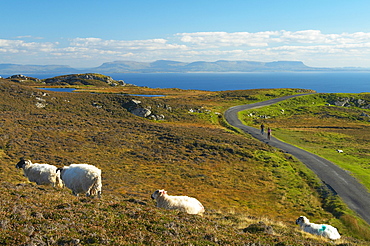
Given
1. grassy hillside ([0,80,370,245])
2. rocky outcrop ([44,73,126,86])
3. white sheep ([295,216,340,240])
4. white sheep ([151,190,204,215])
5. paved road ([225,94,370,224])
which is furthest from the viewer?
rocky outcrop ([44,73,126,86])

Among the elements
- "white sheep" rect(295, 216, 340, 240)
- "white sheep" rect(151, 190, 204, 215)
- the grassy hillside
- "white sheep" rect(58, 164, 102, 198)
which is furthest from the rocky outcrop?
"white sheep" rect(295, 216, 340, 240)

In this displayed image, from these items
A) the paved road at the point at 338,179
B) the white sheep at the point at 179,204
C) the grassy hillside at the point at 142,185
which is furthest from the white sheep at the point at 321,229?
the white sheep at the point at 179,204

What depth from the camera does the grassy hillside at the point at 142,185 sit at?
36.9 feet

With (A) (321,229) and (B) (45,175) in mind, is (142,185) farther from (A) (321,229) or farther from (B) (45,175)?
(A) (321,229)

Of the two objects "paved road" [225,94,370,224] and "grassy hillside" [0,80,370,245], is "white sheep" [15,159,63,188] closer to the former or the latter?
"grassy hillside" [0,80,370,245]

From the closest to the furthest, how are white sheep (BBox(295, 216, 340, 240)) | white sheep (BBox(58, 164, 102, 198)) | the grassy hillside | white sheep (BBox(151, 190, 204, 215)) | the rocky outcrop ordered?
the grassy hillside
white sheep (BBox(151, 190, 204, 215))
white sheep (BBox(295, 216, 340, 240))
white sheep (BBox(58, 164, 102, 198))
the rocky outcrop

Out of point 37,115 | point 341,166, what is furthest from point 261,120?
point 37,115

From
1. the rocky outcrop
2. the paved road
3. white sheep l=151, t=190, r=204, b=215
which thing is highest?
the rocky outcrop

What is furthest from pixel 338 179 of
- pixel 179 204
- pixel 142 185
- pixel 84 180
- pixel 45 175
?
pixel 45 175

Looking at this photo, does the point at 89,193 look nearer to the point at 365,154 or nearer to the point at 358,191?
the point at 358,191

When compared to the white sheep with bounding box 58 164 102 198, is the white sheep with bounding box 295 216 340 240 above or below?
below

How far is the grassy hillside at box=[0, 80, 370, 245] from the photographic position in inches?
443

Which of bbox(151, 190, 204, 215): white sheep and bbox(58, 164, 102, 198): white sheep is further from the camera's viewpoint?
bbox(58, 164, 102, 198): white sheep

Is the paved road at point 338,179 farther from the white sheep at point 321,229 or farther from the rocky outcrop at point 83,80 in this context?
the rocky outcrop at point 83,80
